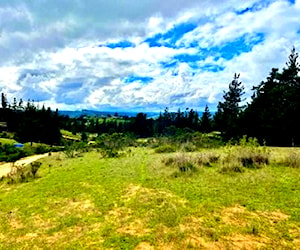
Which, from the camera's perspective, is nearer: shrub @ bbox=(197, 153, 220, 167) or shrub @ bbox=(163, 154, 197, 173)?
shrub @ bbox=(163, 154, 197, 173)

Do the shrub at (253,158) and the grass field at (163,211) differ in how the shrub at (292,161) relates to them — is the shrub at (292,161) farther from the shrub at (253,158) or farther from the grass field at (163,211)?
the shrub at (253,158)

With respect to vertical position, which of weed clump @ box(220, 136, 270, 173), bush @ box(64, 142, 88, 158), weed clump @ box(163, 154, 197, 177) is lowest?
bush @ box(64, 142, 88, 158)

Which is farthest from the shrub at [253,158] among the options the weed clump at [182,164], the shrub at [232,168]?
the weed clump at [182,164]

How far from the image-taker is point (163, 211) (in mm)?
10211

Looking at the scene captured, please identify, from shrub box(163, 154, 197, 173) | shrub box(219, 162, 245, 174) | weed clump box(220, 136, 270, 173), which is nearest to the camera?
shrub box(219, 162, 245, 174)

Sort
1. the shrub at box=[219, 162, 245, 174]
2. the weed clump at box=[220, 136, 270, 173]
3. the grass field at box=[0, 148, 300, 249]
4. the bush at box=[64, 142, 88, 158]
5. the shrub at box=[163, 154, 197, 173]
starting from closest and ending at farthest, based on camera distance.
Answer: the grass field at box=[0, 148, 300, 249] < the shrub at box=[219, 162, 245, 174] < the weed clump at box=[220, 136, 270, 173] < the shrub at box=[163, 154, 197, 173] < the bush at box=[64, 142, 88, 158]

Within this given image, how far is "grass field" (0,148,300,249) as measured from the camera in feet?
27.0

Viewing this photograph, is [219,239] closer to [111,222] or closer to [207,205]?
[207,205]

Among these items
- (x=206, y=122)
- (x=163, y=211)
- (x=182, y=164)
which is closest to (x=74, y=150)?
(x=182, y=164)

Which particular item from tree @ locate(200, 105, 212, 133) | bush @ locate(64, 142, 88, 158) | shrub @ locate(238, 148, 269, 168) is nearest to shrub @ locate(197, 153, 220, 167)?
shrub @ locate(238, 148, 269, 168)

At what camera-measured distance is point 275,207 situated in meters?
9.84

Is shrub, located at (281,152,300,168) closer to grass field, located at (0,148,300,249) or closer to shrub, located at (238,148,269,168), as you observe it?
grass field, located at (0,148,300,249)

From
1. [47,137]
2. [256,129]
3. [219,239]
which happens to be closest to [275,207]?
[219,239]

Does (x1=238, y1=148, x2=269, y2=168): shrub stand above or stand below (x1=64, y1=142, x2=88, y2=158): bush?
above
